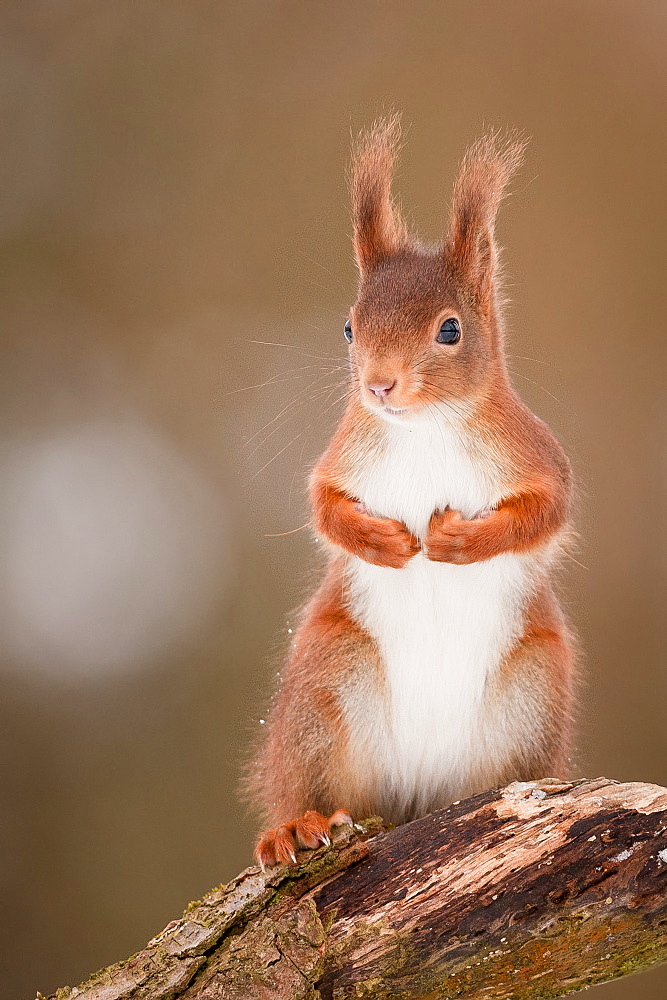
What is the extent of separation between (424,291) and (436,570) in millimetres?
441

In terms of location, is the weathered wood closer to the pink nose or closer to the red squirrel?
the red squirrel

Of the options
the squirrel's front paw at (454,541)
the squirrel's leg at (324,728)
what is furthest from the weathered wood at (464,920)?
the squirrel's front paw at (454,541)

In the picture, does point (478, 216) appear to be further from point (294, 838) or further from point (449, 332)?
point (294, 838)

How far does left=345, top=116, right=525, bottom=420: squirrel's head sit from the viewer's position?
1602 millimetres

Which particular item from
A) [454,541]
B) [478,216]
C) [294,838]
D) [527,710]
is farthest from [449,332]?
[294,838]

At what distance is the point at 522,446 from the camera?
5.69ft

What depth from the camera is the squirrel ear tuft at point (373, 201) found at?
1.78 meters

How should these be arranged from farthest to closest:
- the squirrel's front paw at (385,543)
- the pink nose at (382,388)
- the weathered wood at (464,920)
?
the squirrel's front paw at (385,543)
the pink nose at (382,388)
the weathered wood at (464,920)

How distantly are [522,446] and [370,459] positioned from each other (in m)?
0.24

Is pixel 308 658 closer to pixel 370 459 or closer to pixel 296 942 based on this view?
pixel 370 459

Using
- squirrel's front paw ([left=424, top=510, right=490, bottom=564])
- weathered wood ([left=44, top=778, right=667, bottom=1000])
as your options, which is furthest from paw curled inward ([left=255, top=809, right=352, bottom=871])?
squirrel's front paw ([left=424, top=510, right=490, bottom=564])

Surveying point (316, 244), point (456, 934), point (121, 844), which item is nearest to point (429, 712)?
point (456, 934)

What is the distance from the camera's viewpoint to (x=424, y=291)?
5.44 ft

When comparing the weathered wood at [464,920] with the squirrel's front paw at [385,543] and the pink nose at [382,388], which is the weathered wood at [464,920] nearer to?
the squirrel's front paw at [385,543]
